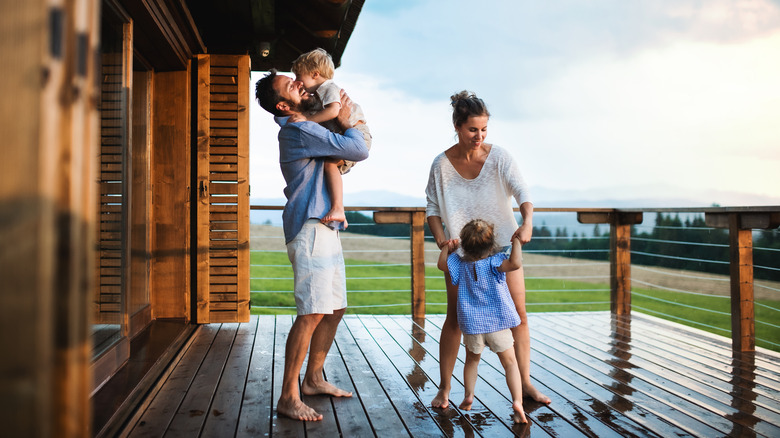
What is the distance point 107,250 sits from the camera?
2574mm

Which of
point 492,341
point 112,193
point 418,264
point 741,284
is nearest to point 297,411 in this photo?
point 492,341

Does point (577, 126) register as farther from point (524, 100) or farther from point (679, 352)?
point (679, 352)

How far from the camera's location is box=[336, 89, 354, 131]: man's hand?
231 cm

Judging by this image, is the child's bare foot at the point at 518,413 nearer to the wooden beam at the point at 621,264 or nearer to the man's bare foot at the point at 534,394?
the man's bare foot at the point at 534,394

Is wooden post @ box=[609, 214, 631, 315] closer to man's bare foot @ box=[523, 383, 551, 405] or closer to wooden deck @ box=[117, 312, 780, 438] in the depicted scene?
wooden deck @ box=[117, 312, 780, 438]

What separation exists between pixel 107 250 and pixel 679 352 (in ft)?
10.1

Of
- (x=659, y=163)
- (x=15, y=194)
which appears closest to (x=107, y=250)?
(x=15, y=194)

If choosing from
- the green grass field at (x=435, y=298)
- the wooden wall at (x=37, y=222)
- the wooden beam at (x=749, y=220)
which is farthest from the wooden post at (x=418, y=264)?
the green grass field at (x=435, y=298)

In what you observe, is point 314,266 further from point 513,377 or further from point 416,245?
point 416,245

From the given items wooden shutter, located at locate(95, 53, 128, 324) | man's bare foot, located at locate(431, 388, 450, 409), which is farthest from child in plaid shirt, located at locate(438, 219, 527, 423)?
wooden shutter, located at locate(95, 53, 128, 324)

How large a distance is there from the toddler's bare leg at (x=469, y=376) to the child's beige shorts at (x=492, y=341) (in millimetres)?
42

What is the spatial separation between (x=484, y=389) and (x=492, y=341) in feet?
1.67

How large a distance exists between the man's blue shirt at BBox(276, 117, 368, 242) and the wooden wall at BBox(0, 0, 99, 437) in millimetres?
1481

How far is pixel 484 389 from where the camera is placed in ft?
8.29
